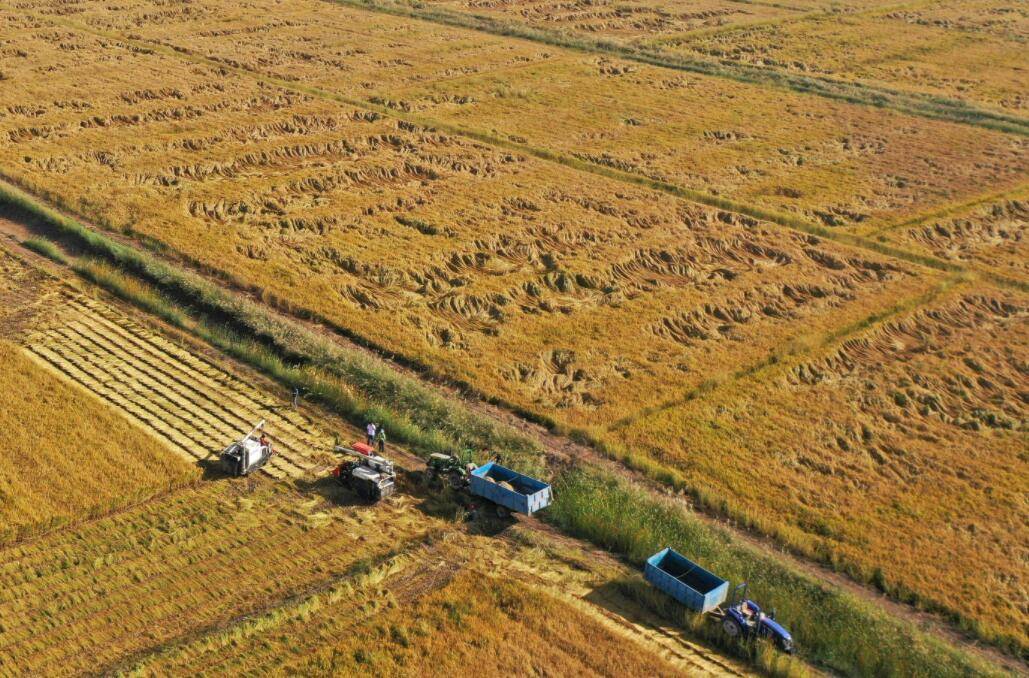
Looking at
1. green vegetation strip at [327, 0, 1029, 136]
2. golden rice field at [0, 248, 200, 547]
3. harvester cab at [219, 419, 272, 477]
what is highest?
green vegetation strip at [327, 0, 1029, 136]

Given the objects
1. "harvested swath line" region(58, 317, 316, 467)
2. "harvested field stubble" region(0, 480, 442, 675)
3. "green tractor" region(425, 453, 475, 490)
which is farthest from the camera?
"harvested swath line" region(58, 317, 316, 467)

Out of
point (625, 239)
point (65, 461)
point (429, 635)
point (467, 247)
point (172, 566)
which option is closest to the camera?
point (429, 635)

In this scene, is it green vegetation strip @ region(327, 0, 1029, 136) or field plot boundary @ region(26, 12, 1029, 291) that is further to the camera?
green vegetation strip @ region(327, 0, 1029, 136)

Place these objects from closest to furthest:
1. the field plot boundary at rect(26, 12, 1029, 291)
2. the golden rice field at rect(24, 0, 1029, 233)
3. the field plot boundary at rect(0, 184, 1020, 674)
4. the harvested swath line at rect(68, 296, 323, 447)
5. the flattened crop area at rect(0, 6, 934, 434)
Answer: the field plot boundary at rect(0, 184, 1020, 674) → the harvested swath line at rect(68, 296, 323, 447) → the flattened crop area at rect(0, 6, 934, 434) → the field plot boundary at rect(26, 12, 1029, 291) → the golden rice field at rect(24, 0, 1029, 233)

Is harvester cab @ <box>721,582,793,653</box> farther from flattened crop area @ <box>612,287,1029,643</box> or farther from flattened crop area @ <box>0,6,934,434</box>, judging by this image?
flattened crop area @ <box>0,6,934,434</box>

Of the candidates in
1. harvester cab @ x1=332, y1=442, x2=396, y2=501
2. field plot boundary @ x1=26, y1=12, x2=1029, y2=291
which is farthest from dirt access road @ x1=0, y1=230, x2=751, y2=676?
field plot boundary @ x1=26, y1=12, x2=1029, y2=291

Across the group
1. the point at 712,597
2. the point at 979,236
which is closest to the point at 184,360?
the point at 712,597

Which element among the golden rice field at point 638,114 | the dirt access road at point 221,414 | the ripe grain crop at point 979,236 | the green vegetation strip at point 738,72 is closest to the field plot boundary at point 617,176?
the golden rice field at point 638,114

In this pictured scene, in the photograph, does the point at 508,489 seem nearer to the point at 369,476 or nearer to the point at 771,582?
the point at 369,476
